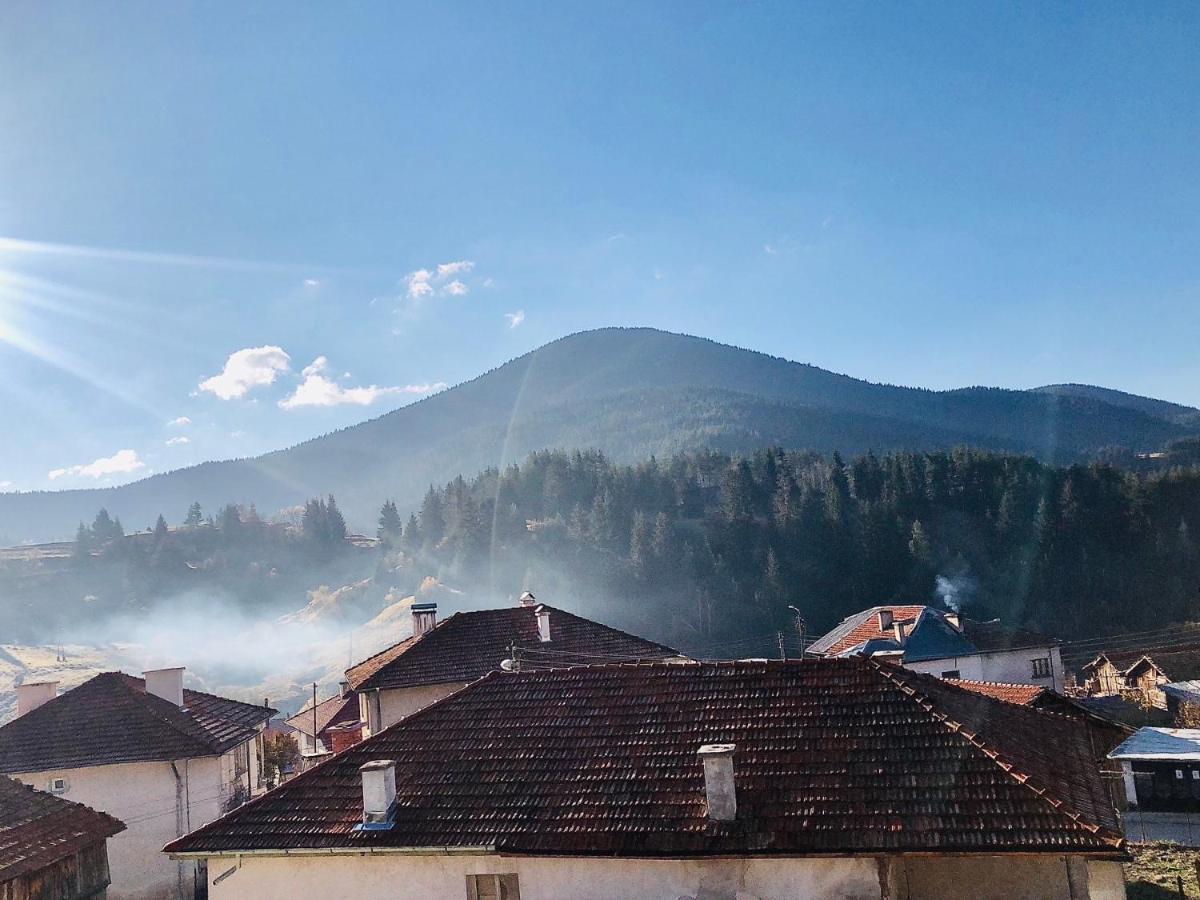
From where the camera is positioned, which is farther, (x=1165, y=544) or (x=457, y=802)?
(x=1165, y=544)

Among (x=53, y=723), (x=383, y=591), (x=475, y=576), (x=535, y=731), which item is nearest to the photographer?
(x=535, y=731)

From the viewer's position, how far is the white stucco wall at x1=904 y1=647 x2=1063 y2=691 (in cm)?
4788

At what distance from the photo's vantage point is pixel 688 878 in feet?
37.4

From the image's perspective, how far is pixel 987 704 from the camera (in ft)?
48.8

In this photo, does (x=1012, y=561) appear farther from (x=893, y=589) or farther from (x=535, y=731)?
(x=535, y=731)

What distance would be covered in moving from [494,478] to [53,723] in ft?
414

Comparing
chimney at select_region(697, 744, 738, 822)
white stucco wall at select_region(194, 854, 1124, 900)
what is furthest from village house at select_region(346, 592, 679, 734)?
chimney at select_region(697, 744, 738, 822)

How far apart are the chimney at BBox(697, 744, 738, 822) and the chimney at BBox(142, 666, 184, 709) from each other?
2020 cm

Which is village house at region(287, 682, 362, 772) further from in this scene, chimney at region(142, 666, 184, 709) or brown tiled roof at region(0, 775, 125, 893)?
brown tiled roof at region(0, 775, 125, 893)

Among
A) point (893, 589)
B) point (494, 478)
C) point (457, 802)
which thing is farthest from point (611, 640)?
point (494, 478)

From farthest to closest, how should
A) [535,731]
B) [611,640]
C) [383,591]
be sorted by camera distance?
[383,591] → [611,640] → [535,731]

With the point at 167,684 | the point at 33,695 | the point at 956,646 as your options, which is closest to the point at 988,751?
the point at 167,684

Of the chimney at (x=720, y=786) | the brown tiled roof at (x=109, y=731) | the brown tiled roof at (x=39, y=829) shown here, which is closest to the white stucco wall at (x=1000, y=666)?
the brown tiled roof at (x=109, y=731)

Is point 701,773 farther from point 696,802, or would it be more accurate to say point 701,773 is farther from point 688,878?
point 688,878
